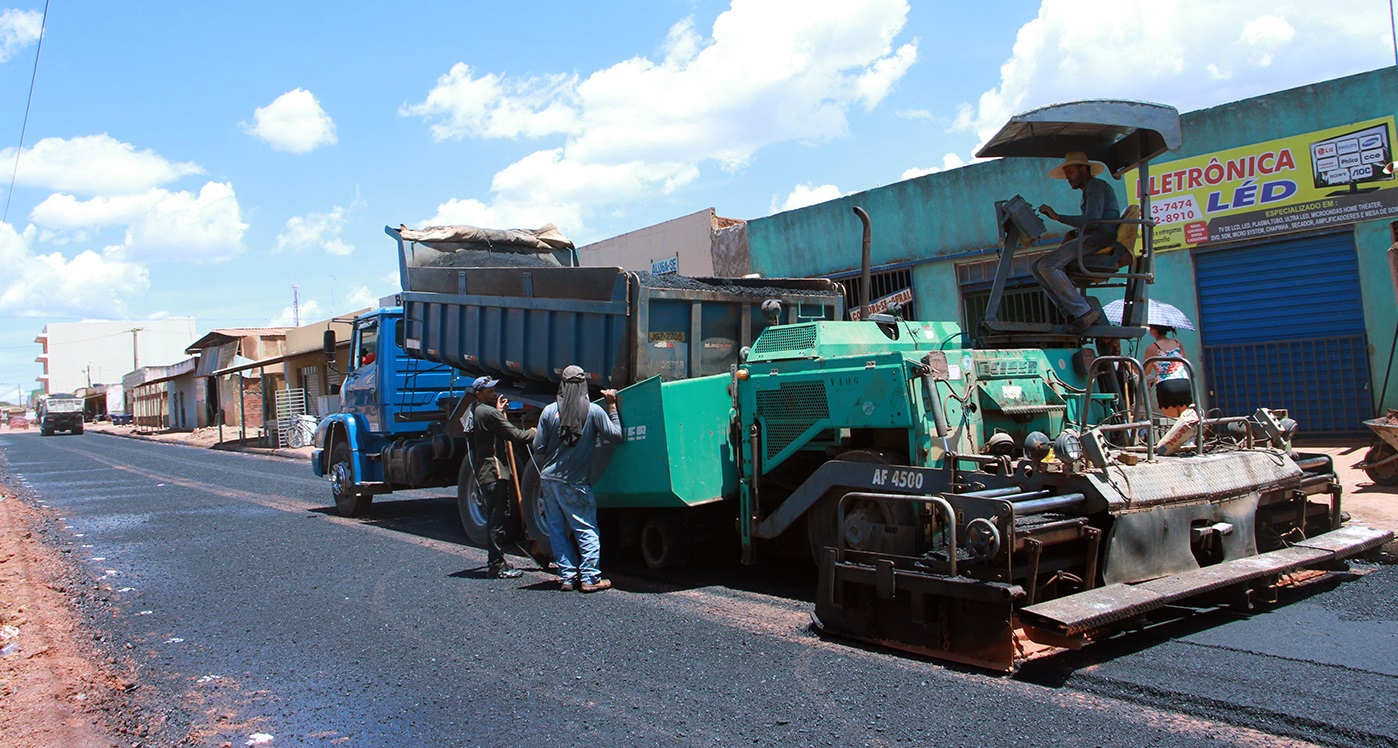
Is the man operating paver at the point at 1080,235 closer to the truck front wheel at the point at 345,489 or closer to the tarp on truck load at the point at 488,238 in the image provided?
the tarp on truck load at the point at 488,238

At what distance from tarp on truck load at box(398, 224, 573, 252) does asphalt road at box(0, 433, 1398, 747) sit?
4158mm

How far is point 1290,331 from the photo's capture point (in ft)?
38.1

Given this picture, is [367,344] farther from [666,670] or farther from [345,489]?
[666,670]

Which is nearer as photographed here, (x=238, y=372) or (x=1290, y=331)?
(x=1290, y=331)

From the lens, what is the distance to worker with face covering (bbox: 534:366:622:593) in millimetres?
7129

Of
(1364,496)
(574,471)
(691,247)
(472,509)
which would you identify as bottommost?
(1364,496)

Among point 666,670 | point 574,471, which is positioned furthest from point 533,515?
point 666,670

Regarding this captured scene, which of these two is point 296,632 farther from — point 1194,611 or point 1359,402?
point 1359,402

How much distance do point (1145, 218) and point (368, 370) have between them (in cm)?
875

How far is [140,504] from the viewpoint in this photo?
47.1ft

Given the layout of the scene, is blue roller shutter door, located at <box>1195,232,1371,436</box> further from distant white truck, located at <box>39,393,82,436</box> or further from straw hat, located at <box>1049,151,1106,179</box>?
distant white truck, located at <box>39,393,82,436</box>

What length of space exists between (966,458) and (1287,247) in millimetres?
8143

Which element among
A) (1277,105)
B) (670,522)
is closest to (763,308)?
(670,522)

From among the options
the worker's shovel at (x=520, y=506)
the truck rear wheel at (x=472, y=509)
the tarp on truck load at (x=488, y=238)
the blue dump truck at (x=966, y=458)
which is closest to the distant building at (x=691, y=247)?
the tarp on truck load at (x=488, y=238)
